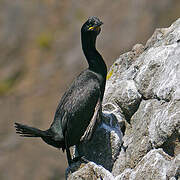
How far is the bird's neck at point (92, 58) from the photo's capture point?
12.3m

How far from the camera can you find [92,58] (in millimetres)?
12438

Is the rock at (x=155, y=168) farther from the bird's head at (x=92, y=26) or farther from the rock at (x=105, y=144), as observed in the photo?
the bird's head at (x=92, y=26)

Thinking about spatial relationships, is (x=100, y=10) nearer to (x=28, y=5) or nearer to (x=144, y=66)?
(x=28, y=5)

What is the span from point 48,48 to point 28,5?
14.8 feet

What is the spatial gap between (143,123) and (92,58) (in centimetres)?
216

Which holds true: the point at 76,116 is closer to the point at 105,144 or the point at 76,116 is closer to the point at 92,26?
the point at 105,144

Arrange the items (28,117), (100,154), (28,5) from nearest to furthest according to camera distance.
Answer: (100,154) → (28,117) → (28,5)

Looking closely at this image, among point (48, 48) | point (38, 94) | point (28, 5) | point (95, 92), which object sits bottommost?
point (95, 92)

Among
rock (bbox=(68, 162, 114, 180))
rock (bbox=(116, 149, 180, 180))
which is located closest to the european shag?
rock (bbox=(68, 162, 114, 180))

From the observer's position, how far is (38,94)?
121 ft

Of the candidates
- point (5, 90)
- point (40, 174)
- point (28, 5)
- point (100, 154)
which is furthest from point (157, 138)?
point (28, 5)

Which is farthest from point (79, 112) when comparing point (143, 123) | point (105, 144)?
point (143, 123)

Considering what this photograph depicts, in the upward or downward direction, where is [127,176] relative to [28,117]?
downward

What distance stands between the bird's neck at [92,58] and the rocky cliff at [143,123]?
396 millimetres
